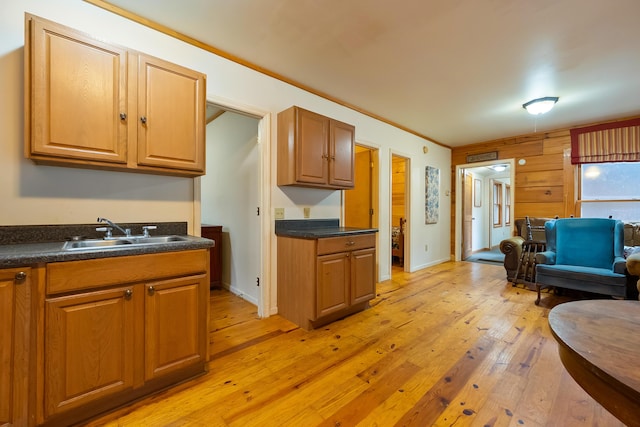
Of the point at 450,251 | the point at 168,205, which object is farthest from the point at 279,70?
the point at 450,251

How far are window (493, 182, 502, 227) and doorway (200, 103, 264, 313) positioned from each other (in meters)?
7.86

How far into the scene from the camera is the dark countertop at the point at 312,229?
7.86 ft

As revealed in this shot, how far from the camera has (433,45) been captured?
227 centimetres

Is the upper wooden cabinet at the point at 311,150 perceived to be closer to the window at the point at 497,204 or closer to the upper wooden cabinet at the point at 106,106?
the upper wooden cabinet at the point at 106,106

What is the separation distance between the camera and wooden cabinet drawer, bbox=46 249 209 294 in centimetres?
125

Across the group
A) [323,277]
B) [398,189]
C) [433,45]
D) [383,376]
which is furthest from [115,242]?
[398,189]

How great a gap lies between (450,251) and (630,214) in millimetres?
2645

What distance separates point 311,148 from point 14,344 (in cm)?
226

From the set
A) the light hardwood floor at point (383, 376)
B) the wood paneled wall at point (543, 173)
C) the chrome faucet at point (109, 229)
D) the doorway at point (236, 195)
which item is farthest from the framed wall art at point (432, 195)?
the chrome faucet at point (109, 229)

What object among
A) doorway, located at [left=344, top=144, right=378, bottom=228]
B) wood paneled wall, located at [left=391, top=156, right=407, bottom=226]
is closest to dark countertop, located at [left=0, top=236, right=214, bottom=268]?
doorway, located at [left=344, top=144, right=378, bottom=228]

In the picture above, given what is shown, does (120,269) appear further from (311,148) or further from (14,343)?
(311,148)

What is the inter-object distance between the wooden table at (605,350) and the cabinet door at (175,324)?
1.68m

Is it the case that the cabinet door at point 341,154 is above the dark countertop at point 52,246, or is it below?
above

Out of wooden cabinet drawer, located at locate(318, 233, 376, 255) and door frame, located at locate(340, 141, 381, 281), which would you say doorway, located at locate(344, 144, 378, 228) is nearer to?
door frame, located at locate(340, 141, 381, 281)
